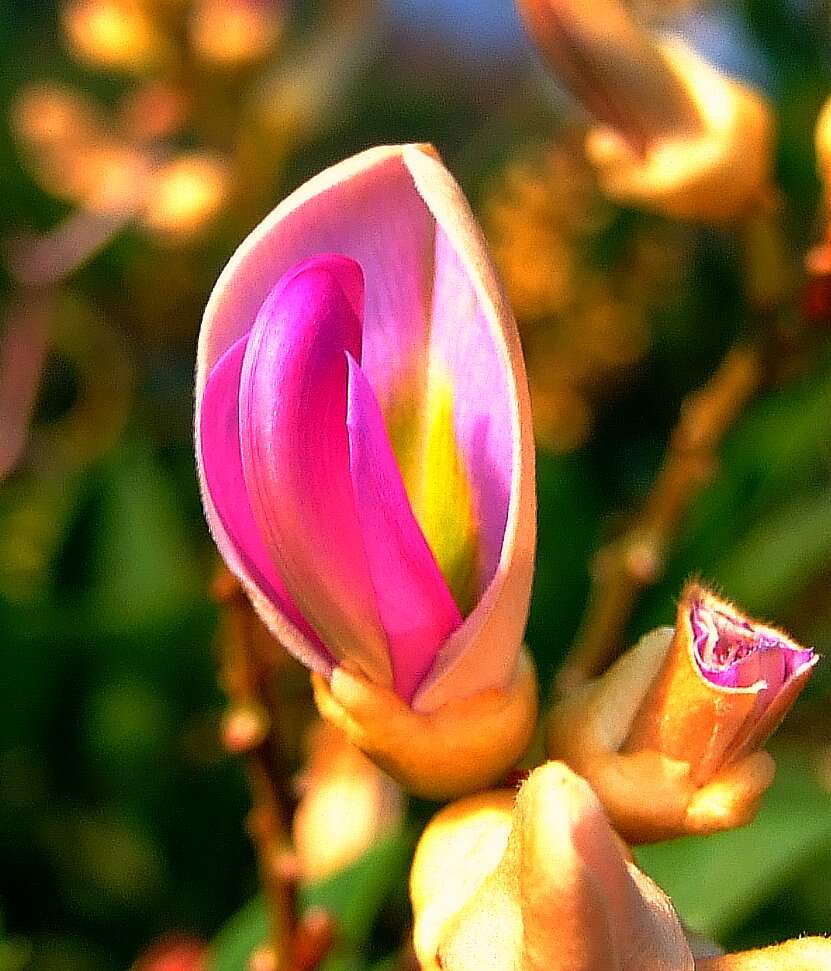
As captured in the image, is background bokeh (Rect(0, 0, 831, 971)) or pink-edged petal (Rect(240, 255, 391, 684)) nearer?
pink-edged petal (Rect(240, 255, 391, 684))

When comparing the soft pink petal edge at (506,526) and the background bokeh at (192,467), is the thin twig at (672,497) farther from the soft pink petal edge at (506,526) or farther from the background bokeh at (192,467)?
the soft pink petal edge at (506,526)

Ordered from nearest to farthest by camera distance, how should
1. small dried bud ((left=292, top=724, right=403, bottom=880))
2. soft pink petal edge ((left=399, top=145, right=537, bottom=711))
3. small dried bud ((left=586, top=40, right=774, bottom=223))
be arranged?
1. soft pink petal edge ((left=399, top=145, right=537, bottom=711))
2. small dried bud ((left=586, top=40, right=774, bottom=223))
3. small dried bud ((left=292, top=724, right=403, bottom=880))

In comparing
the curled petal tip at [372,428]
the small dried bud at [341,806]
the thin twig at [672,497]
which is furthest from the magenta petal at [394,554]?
the small dried bud at [341,806]

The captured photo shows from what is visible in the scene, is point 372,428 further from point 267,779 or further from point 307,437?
point 267,779

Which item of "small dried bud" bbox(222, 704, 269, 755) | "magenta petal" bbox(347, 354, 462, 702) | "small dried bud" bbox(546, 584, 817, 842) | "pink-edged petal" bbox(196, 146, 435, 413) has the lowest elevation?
"small dried bud" bbox(222, 704, 269, 755)

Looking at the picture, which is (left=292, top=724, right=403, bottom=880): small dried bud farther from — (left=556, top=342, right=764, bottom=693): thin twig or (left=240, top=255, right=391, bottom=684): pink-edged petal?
(left=240, top=255, right=391, bottom=684): pink-edged petal

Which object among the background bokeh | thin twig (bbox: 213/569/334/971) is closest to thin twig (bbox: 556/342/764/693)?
the background bokeh

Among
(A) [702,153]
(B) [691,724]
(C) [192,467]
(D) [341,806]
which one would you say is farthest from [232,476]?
(C) [192,467]
